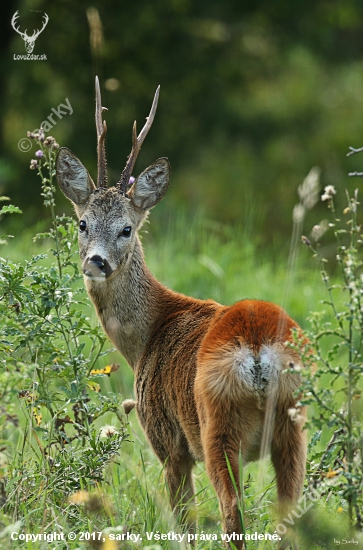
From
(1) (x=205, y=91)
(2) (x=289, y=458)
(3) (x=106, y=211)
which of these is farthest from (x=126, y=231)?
(1) (x=205, y=91)

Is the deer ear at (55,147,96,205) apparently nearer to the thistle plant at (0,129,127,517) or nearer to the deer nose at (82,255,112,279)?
the deer nose at (82,255,112,279)

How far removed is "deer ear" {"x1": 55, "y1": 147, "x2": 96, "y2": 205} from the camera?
4.58 metres

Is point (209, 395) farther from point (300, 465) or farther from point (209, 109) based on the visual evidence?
point (209, 109)

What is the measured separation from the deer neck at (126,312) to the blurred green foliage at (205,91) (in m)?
4.65

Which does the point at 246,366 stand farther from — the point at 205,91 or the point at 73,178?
the point at 205,91

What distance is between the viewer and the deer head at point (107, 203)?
13.8 ft

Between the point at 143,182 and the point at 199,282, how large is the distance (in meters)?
2.67

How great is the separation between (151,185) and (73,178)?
1.41ft

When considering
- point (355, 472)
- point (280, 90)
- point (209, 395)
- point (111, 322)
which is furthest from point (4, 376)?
point (280, 90)

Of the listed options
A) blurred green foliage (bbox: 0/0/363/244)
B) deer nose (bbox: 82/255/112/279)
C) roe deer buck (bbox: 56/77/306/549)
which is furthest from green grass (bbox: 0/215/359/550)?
blurred green foliage (bbox: 0/0/363/244)

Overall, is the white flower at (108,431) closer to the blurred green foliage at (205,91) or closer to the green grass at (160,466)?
the green grass at (160,466)

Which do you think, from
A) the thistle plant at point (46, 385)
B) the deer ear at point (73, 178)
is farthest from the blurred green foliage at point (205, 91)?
the thistle plant at point (46, 385)

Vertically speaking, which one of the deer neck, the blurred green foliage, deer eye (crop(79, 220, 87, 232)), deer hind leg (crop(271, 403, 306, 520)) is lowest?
deer hind leg (crop(271, 403, 306, 520))

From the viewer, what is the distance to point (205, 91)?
37.0 ft
